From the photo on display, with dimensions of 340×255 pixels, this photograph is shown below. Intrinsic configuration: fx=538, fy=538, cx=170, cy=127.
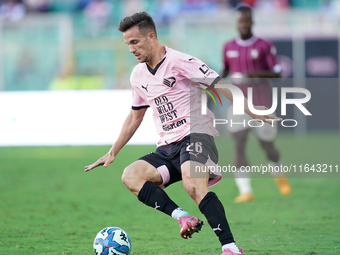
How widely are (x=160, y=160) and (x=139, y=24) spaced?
3.50 feet

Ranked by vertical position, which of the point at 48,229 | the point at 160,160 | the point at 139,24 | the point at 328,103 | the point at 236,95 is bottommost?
the point at 328,103

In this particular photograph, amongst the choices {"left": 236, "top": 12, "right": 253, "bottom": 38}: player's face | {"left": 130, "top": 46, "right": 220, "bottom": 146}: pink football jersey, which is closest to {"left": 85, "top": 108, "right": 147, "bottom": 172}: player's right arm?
{"left": 130, "top": 46, "right": 220, "bottom": 146}: pink football jersey

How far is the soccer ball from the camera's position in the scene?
157 inches

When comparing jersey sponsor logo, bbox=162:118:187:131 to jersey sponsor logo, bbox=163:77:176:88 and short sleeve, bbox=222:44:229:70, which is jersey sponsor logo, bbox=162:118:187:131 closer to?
jersey sponsor logo, bbox=163:77:176:88

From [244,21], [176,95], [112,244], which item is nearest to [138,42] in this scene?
[176,95]

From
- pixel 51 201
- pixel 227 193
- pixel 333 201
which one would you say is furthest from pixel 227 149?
pixel 51 201

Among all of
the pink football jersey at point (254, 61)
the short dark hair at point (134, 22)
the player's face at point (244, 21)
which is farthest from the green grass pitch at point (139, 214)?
the player's face at point (244, 21)

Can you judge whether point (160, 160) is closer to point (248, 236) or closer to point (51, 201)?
point (248, 236)

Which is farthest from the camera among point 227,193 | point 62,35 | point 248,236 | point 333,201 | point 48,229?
point 62,35

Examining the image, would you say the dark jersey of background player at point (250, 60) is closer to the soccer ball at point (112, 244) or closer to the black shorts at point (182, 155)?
the black shorts at point (182, 155)

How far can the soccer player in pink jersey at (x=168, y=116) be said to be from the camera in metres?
4.04

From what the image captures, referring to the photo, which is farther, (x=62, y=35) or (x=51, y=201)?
(x=62, y=35)

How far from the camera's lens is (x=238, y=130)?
23.4 feet

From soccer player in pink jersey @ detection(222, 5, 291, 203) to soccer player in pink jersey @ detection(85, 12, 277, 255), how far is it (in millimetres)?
2912
